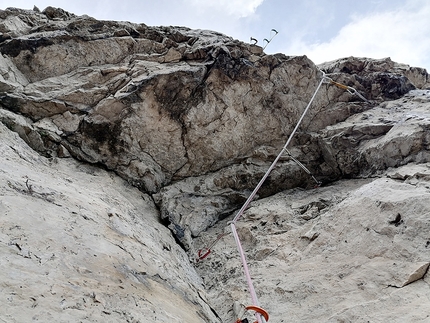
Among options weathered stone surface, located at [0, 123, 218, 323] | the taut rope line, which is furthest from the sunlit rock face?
the taut rope line

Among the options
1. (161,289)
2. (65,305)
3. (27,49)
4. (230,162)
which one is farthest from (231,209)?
(27,49)

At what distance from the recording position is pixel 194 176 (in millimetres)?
7199

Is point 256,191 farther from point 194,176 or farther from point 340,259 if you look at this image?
point 340,259

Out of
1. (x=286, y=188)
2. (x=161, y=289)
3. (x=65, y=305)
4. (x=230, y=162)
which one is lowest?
(x=161, y=289)

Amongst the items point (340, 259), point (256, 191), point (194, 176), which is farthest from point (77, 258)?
point (194, 176)

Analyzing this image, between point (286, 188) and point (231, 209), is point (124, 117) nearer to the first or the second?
point (231, 209)

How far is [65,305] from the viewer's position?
2234mm

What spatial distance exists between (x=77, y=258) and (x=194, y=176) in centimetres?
445

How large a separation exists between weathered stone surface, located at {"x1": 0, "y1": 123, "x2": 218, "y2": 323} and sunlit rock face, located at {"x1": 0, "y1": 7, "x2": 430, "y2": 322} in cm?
2

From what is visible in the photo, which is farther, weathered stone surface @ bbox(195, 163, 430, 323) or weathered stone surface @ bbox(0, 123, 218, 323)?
weathered stone surface @ bbox(195, 163, 430, 323)

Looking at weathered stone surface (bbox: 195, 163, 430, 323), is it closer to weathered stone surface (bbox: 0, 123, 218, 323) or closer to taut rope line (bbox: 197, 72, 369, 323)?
taut rope line (bbox: 197, 72, 369, 323)

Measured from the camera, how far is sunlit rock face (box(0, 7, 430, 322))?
3.04 meters

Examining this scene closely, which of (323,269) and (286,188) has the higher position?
(286,188)

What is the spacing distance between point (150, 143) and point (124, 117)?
766 millimetres
